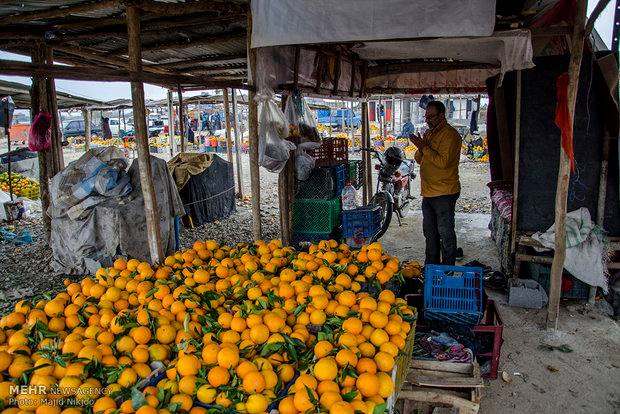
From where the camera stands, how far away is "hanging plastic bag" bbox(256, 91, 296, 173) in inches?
178

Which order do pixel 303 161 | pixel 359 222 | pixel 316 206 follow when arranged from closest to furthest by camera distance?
1. pixel 303 161
2. pixel 316 206
3. pixel 359 222

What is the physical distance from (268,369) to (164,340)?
0.60 metres

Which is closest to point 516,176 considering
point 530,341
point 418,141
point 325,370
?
point 418,141

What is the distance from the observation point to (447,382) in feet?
8.36

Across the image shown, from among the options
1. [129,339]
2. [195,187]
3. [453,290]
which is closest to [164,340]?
[129,339]

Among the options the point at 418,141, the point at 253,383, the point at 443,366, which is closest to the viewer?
the point at 253,383

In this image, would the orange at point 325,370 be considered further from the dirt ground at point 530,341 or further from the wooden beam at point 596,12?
the wooden beam at point 596,12

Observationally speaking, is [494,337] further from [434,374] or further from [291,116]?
[291,116]

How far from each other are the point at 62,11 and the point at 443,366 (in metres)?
4.62

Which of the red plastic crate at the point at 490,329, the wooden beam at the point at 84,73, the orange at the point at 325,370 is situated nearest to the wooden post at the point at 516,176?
the red plastic crate at the point at 490,329

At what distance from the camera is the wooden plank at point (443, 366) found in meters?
2.66

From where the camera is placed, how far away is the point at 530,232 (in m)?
4.71

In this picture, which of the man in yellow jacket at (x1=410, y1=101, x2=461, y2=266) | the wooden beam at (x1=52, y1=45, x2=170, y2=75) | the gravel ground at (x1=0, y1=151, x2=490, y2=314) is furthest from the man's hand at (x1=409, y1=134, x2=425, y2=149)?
the wooden beam at (x1=52, y1=45, x2=170, y2=75)

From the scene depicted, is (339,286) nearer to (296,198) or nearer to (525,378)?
(525,378)
